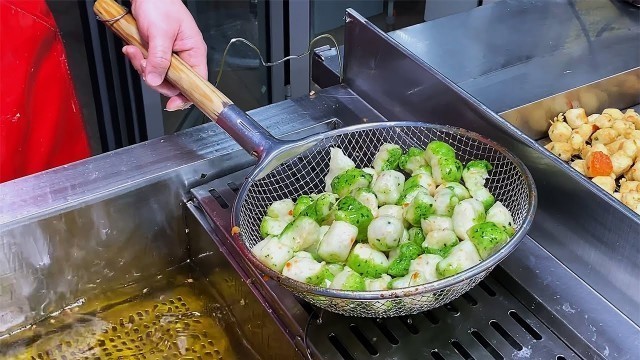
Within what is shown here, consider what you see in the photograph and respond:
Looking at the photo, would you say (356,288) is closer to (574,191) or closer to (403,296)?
(403,296)

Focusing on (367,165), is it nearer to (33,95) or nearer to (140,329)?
(140,329)

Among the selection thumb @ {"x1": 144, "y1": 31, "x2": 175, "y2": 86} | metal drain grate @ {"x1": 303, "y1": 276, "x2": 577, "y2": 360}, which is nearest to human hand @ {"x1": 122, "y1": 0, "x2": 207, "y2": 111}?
thumb @ {"x1": 144, "y1": 31, "x2": 175, "y2": 86}

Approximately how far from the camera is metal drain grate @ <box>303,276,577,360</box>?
91cm

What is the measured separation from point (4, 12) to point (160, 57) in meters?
0.46

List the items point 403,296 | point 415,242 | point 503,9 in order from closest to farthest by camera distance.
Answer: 1. point 403,296
2. point 415,242
3. point 503,9

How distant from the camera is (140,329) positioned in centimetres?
111

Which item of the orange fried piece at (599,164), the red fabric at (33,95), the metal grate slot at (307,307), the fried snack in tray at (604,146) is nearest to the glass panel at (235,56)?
the red fabric at (33,95)

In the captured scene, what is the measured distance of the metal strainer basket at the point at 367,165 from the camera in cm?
82

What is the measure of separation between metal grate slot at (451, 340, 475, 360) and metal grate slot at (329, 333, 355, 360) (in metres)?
0.14

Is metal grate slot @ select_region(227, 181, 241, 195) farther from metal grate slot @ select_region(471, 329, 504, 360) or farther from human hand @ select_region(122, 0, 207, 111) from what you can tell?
metal grate slot @ select_region(471, 329, 504, 360)

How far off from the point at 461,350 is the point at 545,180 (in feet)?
0.95

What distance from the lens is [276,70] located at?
2.53 meters

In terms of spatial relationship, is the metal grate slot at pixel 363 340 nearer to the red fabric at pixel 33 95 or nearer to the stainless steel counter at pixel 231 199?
the stainless steel counter at pixel 231 199

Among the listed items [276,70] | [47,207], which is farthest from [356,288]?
[276,70]
